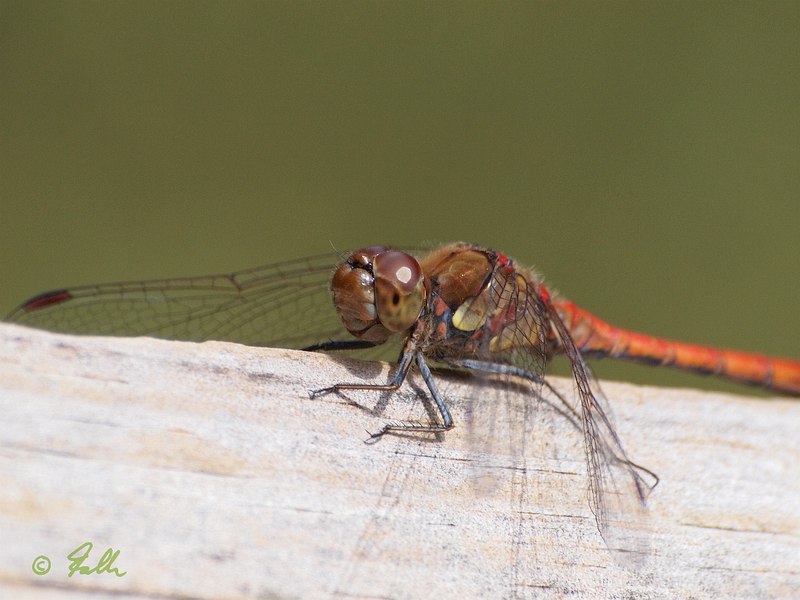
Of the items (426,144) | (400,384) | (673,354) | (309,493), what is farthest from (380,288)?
(426,144)

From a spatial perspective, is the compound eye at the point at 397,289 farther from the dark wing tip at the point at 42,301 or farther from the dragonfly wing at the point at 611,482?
the dark wing tip at the point at 42,301

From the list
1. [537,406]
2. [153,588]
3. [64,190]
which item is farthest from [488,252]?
[64,190]

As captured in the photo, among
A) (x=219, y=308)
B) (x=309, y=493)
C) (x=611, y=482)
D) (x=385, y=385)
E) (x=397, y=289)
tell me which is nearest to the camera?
(x=309, y=493)

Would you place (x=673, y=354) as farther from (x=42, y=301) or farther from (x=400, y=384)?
(x=42, y=301)

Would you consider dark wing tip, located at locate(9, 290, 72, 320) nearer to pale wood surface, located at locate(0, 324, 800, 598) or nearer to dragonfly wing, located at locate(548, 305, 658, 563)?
pale wood surface, located at locate(0, 324, 800, 598)

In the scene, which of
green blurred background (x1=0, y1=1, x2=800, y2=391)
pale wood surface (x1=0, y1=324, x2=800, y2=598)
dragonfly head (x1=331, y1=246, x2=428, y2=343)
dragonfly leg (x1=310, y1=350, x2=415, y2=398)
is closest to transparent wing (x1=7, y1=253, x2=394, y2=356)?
dragonfly head (x1=331, y1=246, x2=428, y2=343)

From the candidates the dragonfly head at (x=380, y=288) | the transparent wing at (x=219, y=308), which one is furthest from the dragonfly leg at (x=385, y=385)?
the transparent wing at (x=219, y=308)
